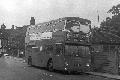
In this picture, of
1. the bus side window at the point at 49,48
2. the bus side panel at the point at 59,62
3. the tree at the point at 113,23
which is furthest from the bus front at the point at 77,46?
the tree at the point at 113,23

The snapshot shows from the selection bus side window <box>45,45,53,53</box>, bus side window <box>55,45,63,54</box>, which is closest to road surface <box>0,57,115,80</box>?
bus side window <box>55,45,63,54</box>

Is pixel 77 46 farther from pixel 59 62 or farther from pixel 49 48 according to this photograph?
pixel 49 48

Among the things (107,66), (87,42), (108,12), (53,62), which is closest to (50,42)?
(53,62)

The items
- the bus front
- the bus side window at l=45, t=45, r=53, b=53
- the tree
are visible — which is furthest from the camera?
the tree

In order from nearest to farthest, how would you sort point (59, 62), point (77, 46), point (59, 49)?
point (77, 46) → point (59, 49) → point (59, 62)

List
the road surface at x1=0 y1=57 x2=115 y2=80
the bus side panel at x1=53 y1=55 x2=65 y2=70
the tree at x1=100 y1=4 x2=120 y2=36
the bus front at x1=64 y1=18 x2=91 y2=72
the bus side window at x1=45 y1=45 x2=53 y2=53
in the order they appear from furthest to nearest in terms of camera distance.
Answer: the tree at x1=100 y1=4 x2=120 y2=36, the bus side window at x1=45 y1=45 x2=53 y2=53, the bus side panel at x1=53 y1=55 x2=65 y2=70, the bus front at x1=64 y1=18 x2=91 y2=72, the road surface at x1=0 y1=57 x2=115 y2=80

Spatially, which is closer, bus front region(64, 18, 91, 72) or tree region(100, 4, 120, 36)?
bus front region(64, 18, 91, 72)

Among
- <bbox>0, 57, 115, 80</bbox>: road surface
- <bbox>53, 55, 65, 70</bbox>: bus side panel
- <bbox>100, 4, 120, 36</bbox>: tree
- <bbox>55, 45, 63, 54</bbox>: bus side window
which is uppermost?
<bbox>100, 4, 120, 36</bbox>: tree

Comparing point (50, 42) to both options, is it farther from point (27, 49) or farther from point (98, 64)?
point (27, 49)

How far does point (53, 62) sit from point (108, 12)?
36.0 metres

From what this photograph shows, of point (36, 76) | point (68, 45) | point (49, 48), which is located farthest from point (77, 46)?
point (36, 76)

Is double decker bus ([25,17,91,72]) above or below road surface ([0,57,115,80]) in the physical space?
above

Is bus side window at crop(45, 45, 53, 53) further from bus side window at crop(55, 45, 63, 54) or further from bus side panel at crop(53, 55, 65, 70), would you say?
bus side window at crop(55, 45, 63, 54)

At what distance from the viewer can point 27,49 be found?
34.3 m
